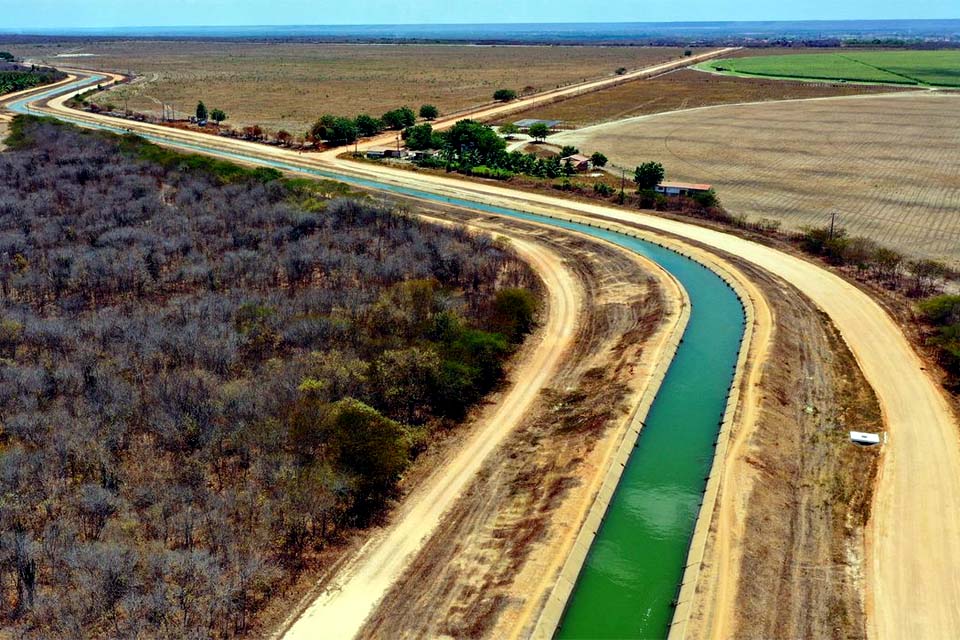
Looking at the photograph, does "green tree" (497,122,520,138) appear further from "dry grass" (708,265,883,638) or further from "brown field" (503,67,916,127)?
"dry grass" (708,265,883,638)

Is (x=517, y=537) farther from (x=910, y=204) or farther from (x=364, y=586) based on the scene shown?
(x=910, y=204)

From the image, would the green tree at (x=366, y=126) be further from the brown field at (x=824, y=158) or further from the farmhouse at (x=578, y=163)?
the farmhouse at (x=578, y=163)

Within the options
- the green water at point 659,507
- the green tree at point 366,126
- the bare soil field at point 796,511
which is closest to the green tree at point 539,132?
the green tree at point 366,126

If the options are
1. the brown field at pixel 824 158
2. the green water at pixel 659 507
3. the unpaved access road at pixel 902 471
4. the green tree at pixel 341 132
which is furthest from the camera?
the green tree at pixel 341 132

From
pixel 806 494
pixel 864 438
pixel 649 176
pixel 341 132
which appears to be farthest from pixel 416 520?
pixel 341 132

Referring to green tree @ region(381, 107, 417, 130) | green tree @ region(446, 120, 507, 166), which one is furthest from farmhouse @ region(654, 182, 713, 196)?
green tree @ region(381, 107, 417, 130)

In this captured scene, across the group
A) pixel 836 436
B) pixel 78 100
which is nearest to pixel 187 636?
pixel 836 436

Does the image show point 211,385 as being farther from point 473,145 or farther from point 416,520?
point 473,145
